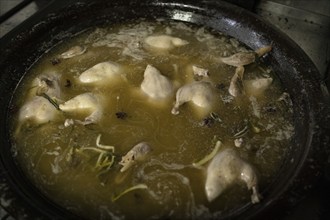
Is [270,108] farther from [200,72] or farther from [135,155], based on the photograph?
[135,155]

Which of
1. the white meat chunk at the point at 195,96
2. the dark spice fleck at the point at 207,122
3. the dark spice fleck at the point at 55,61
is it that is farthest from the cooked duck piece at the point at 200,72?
the dark spice fleck at the point at 55,61

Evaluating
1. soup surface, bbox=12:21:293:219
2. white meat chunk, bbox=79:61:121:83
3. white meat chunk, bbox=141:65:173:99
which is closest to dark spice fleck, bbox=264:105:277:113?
soup surface, bbox=12:21:293:219

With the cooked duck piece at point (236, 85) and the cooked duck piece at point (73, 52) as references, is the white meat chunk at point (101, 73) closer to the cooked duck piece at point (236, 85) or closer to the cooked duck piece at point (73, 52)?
the cooked duck piece at point (73, 52)

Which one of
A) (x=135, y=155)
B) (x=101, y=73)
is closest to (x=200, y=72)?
(x=101, y=73)

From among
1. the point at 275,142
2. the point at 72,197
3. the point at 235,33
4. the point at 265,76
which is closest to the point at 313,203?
the point at 275,142

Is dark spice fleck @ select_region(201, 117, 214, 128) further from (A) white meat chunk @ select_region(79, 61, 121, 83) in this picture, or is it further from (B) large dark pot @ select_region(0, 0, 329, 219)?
(A) white meat chunk @ select_region(79, 61, 121, 83)

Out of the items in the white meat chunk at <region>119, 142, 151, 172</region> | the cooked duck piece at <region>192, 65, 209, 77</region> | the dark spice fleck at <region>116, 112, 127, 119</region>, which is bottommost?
the white meat chunk at <region>119, 142, 151, 172</region>
